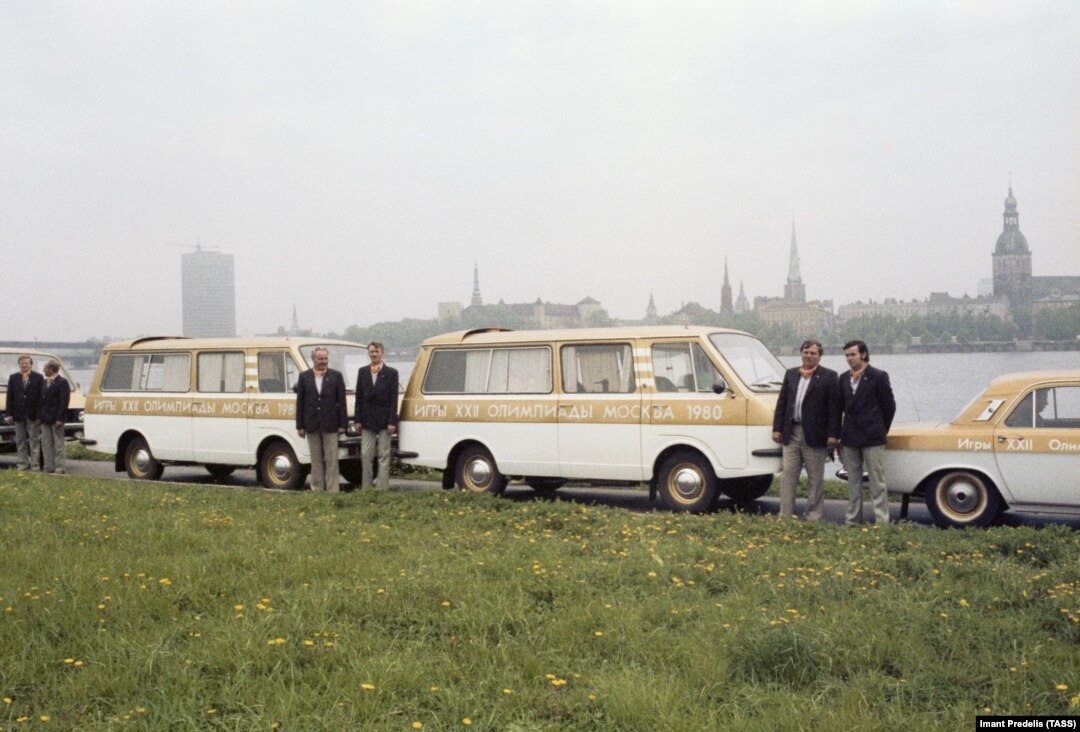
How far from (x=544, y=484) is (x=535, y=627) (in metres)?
7.89

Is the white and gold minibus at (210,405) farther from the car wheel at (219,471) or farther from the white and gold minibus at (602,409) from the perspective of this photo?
the white and gold minibus at (602,409)

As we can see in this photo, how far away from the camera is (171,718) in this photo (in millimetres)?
4594

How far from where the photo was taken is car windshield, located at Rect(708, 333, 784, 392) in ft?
37.3

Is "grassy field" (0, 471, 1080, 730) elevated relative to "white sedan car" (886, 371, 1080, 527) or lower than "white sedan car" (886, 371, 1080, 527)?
lower

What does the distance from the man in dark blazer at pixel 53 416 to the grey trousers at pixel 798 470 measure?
11609 mm

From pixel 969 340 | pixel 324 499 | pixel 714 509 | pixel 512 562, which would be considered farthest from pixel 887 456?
pixel 969 340

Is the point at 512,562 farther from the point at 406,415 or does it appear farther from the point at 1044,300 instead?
the point at 1044,300

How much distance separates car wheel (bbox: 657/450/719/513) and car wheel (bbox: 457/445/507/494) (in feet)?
7.14

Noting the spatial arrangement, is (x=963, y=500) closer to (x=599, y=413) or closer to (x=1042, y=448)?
(x=1042, y=448)

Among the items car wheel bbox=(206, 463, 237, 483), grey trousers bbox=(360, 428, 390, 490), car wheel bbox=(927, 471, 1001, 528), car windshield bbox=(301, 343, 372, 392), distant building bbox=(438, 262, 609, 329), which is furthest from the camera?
distant building bbox=(438, 262, 609, 329)

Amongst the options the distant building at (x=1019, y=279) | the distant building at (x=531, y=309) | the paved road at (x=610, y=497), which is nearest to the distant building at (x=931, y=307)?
the distant building at (x=1019, y=279)

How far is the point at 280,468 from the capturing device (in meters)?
14.4

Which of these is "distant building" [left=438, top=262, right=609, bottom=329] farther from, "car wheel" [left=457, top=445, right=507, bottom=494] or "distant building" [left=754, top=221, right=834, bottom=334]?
"car wheel" [left=457, top=445, right=507, bottom=494]

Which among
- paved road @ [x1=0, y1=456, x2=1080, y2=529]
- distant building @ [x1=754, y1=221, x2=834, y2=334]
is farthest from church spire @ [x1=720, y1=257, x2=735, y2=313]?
paved road @ [x1=0, y1=456, x2=1080, y2=529]
